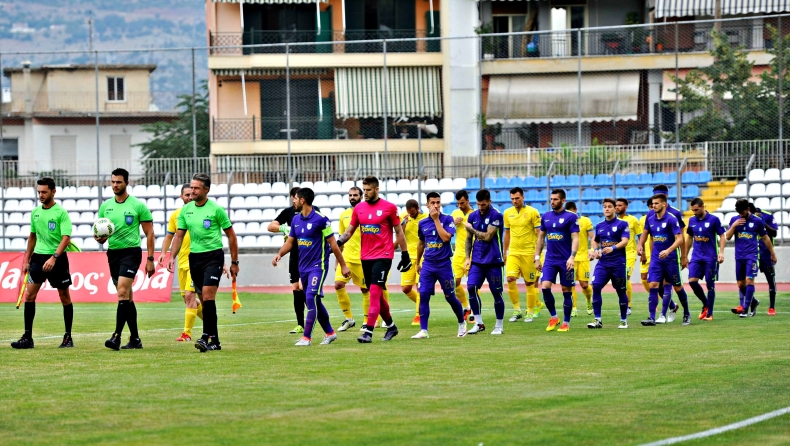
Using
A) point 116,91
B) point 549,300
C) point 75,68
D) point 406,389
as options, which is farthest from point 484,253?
point 75,68

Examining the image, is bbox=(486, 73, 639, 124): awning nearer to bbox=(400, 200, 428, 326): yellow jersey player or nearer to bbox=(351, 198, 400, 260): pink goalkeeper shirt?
bbox=(400, 200, 428, 326): yellow jersey player

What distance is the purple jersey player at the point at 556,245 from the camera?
57.8 ft

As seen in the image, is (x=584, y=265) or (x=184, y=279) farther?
(x=584, y=265)

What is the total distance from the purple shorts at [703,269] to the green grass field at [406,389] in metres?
2.99

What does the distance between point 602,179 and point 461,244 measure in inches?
504

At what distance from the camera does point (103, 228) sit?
14500 millimetres

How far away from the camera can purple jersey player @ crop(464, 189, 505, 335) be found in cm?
1716

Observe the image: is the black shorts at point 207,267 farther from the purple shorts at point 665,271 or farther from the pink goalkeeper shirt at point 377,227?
the purple shorts at point 665,271

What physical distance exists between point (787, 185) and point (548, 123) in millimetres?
7624

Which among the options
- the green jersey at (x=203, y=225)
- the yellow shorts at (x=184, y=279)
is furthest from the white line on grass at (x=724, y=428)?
the yellow shorts at (x=184, y=279)

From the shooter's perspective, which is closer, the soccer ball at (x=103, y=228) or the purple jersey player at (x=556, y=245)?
the soccer ball at (x=103, y=228)

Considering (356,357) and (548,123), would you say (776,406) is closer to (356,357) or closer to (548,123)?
(356,357)

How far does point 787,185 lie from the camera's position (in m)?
30.7

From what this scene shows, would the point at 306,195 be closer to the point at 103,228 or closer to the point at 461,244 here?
the point at 103,228
